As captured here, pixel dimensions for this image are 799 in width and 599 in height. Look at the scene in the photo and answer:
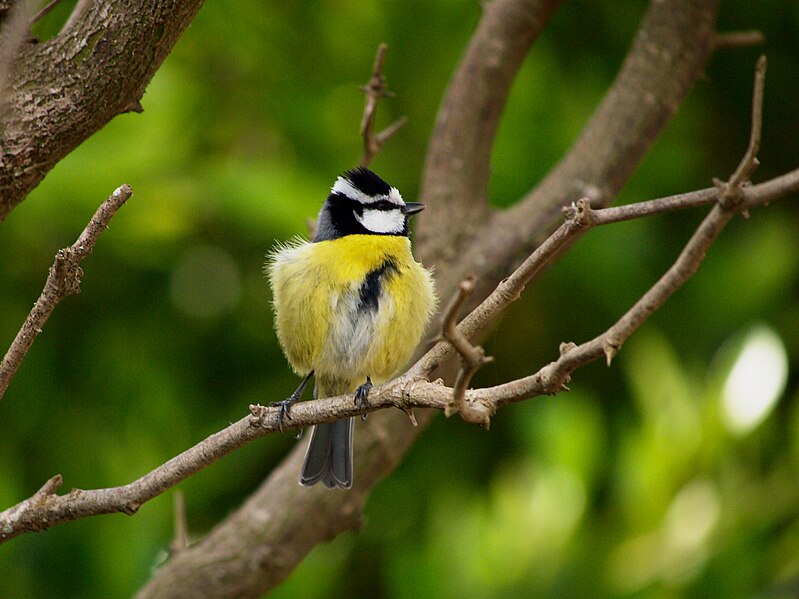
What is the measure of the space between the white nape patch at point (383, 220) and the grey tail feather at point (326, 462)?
1.91 ft

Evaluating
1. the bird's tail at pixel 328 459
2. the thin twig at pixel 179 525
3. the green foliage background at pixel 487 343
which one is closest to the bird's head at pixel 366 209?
the bird's tail at pixel 328 459

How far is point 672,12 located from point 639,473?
5.14ft

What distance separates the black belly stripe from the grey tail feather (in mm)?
364

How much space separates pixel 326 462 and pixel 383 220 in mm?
698

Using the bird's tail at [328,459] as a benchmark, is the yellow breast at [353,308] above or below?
above

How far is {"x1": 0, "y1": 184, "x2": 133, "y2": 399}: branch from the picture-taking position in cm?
161

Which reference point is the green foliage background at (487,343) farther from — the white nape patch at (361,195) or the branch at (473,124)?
the white nape patch at (361,195)

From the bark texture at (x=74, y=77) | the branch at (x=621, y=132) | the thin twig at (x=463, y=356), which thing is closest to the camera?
the thin twig at (x=463, y=356)

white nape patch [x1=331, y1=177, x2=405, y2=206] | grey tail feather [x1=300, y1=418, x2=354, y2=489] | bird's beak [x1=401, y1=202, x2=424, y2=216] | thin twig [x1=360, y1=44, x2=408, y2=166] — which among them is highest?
thin twig [x1=360, y1=44, x2=408, y2=166]

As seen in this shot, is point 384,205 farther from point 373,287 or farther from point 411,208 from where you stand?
point 373,287

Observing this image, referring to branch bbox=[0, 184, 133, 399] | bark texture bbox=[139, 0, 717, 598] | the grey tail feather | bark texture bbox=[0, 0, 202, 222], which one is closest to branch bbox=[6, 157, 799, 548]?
branch bbox=[0, 184, 133, 399]

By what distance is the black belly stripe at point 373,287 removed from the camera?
265cm

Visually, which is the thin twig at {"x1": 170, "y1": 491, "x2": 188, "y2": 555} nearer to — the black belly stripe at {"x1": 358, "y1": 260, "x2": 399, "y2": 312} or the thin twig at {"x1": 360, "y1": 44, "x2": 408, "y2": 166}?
the black belly stripe at {"x1": 358, "y1": 260, "x2": 399, "y2": 312}

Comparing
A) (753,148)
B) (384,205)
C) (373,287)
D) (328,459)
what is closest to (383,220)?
(384,205)
